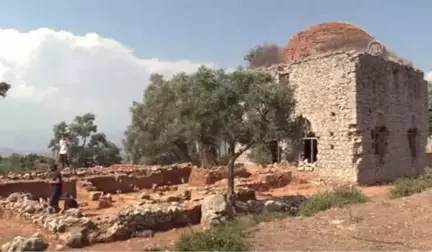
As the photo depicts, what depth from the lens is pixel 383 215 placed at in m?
9.05

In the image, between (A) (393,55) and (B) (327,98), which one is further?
(A) (393,55)

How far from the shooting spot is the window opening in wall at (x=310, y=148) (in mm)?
21672

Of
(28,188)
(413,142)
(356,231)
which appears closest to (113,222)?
(356,231)

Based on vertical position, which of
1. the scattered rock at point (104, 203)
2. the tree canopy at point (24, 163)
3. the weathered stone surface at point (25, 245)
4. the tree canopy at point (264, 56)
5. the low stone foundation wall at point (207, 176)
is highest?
the tree canopy at point (264, 56)

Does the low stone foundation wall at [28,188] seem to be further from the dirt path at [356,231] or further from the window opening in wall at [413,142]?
the window opening in wall at [413,142]

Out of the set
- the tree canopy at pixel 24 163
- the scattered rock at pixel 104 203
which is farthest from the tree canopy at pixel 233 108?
the tree canopy at pixel 24 163

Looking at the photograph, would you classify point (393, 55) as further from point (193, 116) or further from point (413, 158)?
point (193, 116)

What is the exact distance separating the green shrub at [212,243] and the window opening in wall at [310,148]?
14.9 metres

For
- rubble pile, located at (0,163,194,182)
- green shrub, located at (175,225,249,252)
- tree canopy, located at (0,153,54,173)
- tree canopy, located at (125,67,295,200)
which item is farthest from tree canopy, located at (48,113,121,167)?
green shrub, located at (175,225,249,252)

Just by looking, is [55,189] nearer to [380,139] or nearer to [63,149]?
[63,149]

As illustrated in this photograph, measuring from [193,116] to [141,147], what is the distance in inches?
606

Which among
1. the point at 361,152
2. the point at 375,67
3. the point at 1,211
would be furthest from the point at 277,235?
the point at 375,67

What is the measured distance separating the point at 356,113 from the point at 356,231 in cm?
1213

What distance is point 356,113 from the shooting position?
19.4 meters
